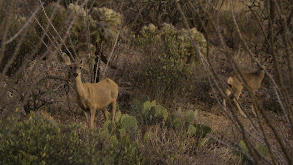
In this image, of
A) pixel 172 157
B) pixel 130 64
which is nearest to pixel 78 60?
pixel 172 157

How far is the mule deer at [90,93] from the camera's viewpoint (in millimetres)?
4695

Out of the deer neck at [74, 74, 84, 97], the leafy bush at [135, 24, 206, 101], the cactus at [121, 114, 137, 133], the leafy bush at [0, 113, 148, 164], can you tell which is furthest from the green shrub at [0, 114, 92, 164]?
the leafy bush at [135, 24, 206, 101]

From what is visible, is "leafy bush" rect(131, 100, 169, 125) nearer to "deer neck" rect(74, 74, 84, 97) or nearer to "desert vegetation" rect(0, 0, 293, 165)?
"desert vegetation" rect(0, 0, 293, 165)

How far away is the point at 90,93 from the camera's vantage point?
16.1 feet

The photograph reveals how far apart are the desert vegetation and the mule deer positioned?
0.02 metres

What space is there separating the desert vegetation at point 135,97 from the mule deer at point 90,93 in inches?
0.7

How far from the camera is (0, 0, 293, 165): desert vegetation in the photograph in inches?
78.7

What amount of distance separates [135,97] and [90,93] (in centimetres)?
204

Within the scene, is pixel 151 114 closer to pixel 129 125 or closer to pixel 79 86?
pixel 129 125

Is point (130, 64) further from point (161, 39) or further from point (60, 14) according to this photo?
point (60, 14)

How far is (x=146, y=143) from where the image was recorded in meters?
4.25

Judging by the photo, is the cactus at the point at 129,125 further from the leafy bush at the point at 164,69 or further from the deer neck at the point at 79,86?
the leafy bush at the point at 164,69

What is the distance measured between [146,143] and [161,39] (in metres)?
4.04

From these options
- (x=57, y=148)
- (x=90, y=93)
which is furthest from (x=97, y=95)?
(x=57, y=148)
